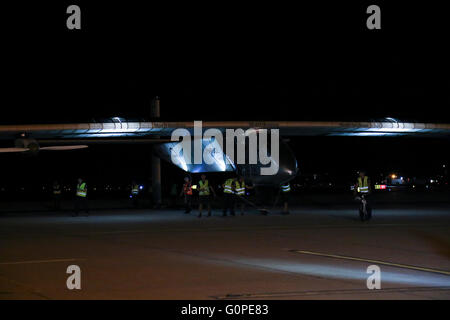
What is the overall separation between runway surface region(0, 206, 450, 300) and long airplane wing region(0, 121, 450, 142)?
7284 millimetres

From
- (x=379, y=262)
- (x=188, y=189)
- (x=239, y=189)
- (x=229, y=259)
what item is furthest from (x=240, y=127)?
(x=379, y=262)

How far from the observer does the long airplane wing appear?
90.1 ft

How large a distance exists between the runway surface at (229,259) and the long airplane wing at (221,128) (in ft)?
23.9

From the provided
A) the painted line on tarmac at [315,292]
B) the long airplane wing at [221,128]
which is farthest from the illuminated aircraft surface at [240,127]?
the painted line on tarmac at [315,292]

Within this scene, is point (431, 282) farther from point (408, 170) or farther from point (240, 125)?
point (408, 170)

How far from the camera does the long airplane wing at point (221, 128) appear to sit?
90.1 ft

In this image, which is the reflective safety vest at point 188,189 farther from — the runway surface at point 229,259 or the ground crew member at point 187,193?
the runway surface at point 229,259

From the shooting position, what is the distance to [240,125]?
95.2 ft

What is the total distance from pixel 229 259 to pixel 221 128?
17380 mm

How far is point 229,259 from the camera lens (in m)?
12.2

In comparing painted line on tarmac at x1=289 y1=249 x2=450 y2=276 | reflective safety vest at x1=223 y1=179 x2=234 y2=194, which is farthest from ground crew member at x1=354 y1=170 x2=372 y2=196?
painted line on tarmac at x1=289 y1=249 x2=450 y2=276

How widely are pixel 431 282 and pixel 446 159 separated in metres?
70.8

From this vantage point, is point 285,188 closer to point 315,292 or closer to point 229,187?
point 229,187
